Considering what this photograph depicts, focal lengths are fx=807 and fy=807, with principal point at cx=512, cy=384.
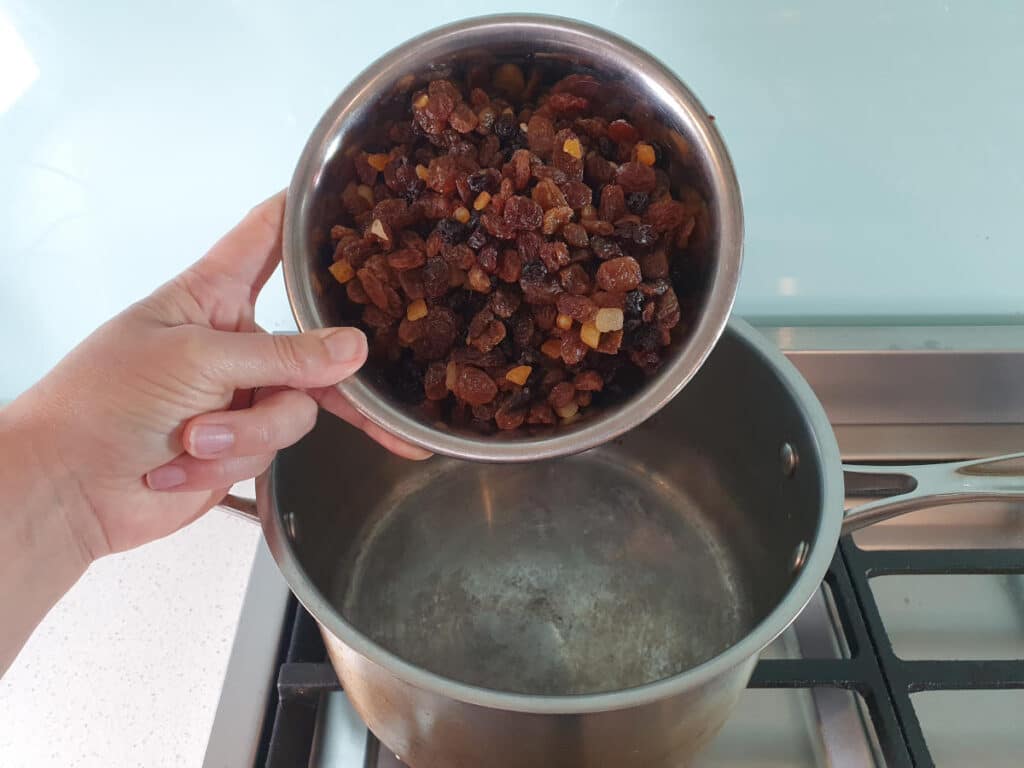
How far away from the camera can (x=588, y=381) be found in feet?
2.12

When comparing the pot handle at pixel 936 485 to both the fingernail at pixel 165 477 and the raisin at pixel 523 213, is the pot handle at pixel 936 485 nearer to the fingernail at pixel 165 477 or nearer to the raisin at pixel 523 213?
the raisin at pixel 523 213

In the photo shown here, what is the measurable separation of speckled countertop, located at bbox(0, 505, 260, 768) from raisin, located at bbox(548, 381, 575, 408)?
1.26ft

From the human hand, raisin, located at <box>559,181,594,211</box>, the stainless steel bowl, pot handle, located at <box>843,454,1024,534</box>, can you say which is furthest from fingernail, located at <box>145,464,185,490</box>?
Result: pot handle, located at <box>843,454,1024,534</box>

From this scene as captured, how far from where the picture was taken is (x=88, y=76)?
2.55ft

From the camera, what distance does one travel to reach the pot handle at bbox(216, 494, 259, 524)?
2.10 ft

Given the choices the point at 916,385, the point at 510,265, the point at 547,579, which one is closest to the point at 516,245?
the point at 510,265

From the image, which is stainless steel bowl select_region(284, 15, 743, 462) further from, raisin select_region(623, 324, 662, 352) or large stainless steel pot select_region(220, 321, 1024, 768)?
large stainless steel pot select_region(220, 321, 1024, 768)

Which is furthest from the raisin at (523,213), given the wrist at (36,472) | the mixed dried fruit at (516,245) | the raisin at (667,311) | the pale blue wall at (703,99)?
the wrist at (36,472)

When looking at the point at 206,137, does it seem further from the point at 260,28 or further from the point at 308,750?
the point at 308,750

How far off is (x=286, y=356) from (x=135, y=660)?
384 millimetres

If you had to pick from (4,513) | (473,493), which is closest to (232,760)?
(4,513)

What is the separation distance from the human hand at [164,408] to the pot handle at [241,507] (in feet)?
0.06

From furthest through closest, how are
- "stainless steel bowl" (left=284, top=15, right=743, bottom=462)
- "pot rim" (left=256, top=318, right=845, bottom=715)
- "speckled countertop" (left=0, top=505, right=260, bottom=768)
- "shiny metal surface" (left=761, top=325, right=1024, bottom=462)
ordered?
"shiny metal surface" (left=761, top=325, right=1024, bottom=462) → "speckled countertop" (left=0, top=505, right=260, bottom=768) → "stainless steel bowl" (left=284, top=15, right=743, bottom=462) → "pot rim" (left=256, top=318, right=845, bottom=715)

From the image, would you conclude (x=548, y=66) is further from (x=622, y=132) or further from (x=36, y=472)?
(x=36, y=472)
